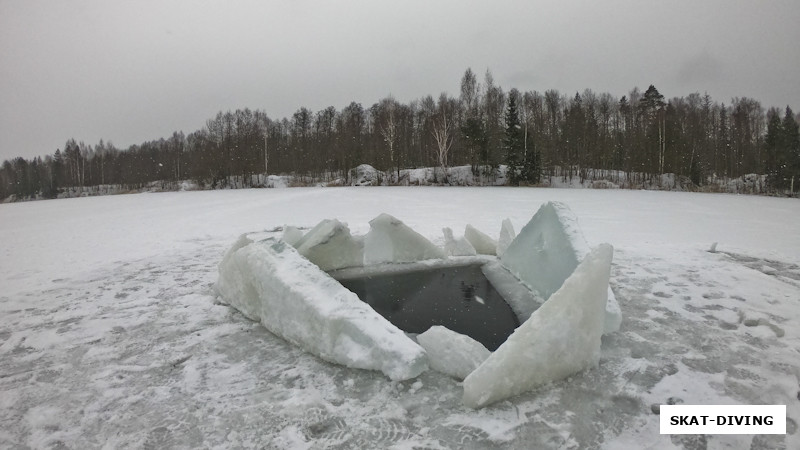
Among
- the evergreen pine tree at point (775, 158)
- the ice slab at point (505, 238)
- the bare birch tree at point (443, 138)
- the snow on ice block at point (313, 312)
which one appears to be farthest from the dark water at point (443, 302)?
the evergreen pine tree at point (775, 158)

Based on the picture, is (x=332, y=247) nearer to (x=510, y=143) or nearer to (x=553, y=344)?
(x=553, y=344)

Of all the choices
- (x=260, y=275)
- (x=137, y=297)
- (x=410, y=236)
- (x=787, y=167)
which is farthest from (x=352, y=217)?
(x=787, y=167)

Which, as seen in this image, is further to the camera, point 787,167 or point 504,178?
point 504,178

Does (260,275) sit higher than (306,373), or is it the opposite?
(260,275)

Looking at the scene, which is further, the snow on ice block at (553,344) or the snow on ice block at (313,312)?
the snow on ice block at (313,312)

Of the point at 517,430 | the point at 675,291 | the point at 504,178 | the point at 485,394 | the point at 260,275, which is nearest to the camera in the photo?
the point at 517,430

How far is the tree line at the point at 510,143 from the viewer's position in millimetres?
28572

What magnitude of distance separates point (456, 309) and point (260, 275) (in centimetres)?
168

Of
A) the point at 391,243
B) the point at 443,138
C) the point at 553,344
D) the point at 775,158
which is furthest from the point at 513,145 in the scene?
the point at 553,344

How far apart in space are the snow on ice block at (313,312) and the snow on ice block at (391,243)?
149 centimetres

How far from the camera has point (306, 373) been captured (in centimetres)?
238

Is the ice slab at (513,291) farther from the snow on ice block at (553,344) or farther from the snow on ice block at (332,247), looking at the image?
the snow on ice block at (332,247)

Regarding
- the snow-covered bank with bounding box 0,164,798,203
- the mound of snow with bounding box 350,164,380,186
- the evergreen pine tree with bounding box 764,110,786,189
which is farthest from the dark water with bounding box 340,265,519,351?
the evergreen pine tree with bounding box 764,110,786,189

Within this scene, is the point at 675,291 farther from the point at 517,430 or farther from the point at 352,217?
the point at 352,217
